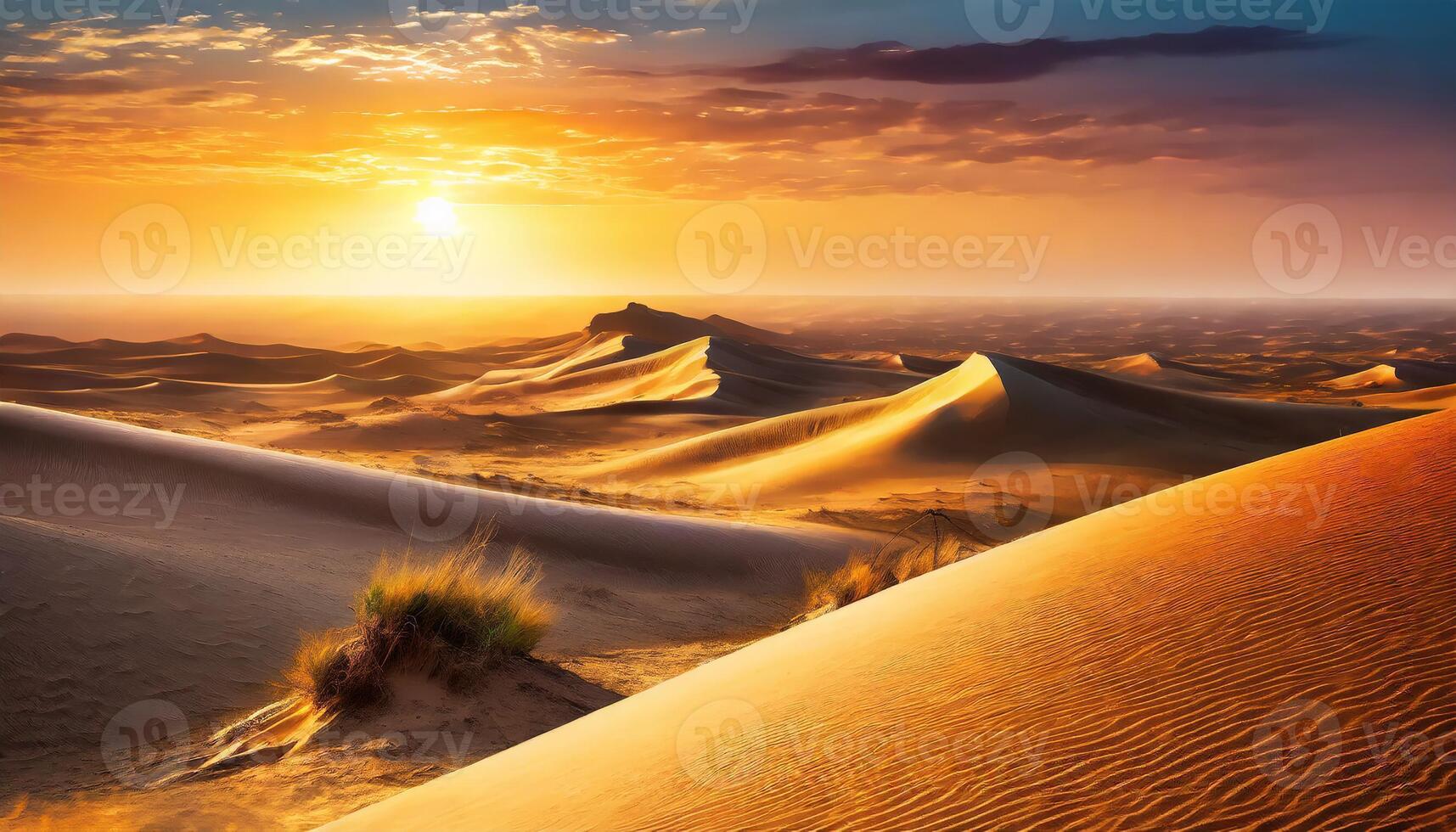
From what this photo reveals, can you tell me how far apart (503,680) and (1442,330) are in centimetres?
17455

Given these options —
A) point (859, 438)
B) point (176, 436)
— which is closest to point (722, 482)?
point (859, 438)

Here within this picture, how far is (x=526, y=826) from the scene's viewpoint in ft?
13.6

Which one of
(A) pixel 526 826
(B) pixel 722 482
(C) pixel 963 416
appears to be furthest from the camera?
(C) pixel 963 416

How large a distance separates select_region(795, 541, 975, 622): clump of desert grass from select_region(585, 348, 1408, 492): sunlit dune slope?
11.9 metres

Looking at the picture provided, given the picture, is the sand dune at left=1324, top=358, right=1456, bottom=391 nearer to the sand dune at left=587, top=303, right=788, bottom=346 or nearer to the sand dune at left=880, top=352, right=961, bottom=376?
the sand dune at left=880, top=352, right=961, bottom=376

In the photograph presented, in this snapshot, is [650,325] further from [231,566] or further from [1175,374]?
[231,566]

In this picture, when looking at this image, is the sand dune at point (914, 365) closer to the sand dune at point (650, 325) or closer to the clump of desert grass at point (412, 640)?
the sand dune at point (650, 325)

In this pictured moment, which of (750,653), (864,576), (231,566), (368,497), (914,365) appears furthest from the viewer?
(914,365)

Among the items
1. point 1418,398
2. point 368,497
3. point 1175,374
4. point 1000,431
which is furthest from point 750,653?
point 1175,374

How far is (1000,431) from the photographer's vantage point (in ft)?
94.9

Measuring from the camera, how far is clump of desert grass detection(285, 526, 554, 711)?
7.18 metres

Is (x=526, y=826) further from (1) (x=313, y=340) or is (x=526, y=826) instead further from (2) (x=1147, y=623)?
(1) (x=313, y=340)

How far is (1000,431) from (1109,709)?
26263mm

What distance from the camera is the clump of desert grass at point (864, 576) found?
11.8m
